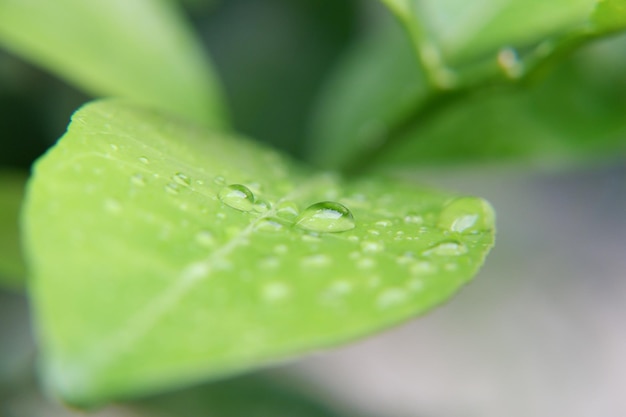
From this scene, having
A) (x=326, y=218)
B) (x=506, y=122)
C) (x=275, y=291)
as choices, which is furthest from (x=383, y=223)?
(x=506, y=122)


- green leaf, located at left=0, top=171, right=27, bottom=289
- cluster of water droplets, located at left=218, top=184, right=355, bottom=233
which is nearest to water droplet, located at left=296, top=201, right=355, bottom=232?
cluster of water droplets, located at left=218, top=184, right=355, bottom=233

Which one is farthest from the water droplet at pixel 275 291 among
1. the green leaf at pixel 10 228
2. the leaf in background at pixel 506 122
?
the green leaf at pixel 10 228

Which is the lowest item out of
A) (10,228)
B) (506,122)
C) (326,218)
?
(326,218)

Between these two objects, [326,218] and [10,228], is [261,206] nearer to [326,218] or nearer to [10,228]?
[326,218]

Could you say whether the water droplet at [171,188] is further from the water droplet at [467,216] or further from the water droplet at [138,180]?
the water droplet at [467,216]

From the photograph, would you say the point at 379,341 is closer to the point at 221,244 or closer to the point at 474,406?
the point at 474,406

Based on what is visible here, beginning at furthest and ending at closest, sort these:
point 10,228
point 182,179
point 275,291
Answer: point 10,228 < point 182,179 < point 275,291

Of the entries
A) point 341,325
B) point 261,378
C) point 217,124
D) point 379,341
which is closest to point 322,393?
point 261,378
